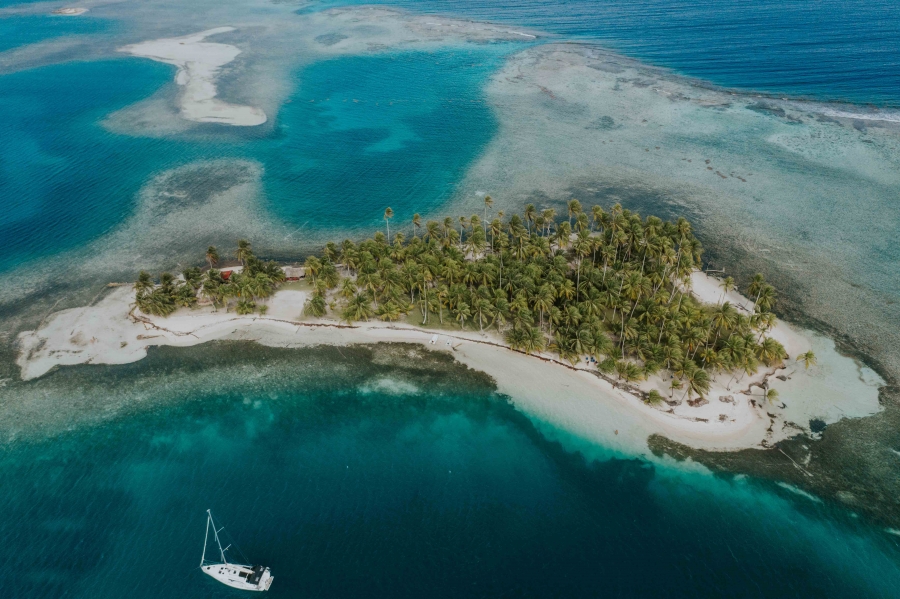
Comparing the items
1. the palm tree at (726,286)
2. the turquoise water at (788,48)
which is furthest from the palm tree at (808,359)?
the turquoise water at (788,48)

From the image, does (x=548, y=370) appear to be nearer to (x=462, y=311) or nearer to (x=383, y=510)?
(x=462, y=311)

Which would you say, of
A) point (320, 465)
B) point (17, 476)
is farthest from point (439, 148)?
point (17, 476)

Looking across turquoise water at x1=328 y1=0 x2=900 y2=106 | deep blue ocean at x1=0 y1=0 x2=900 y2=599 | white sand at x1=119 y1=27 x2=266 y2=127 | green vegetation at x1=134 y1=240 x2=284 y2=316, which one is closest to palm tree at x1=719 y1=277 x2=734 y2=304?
deep blue ocean at x1=0 y1=0 x2=900 y2=599

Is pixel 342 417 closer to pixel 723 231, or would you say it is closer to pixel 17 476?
pixel 17 476

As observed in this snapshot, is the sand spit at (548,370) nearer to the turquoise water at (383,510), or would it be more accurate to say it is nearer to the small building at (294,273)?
the small building at (294,273)

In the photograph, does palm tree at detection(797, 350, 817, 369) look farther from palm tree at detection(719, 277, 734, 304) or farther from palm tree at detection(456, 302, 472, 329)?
palm tree at detection(456, 302, 472, 329)

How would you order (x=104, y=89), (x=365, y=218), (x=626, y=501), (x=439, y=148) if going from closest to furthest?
(x=626, y=501), (x=365, y=218), (x=439, y=148), (x=104, y=89)
